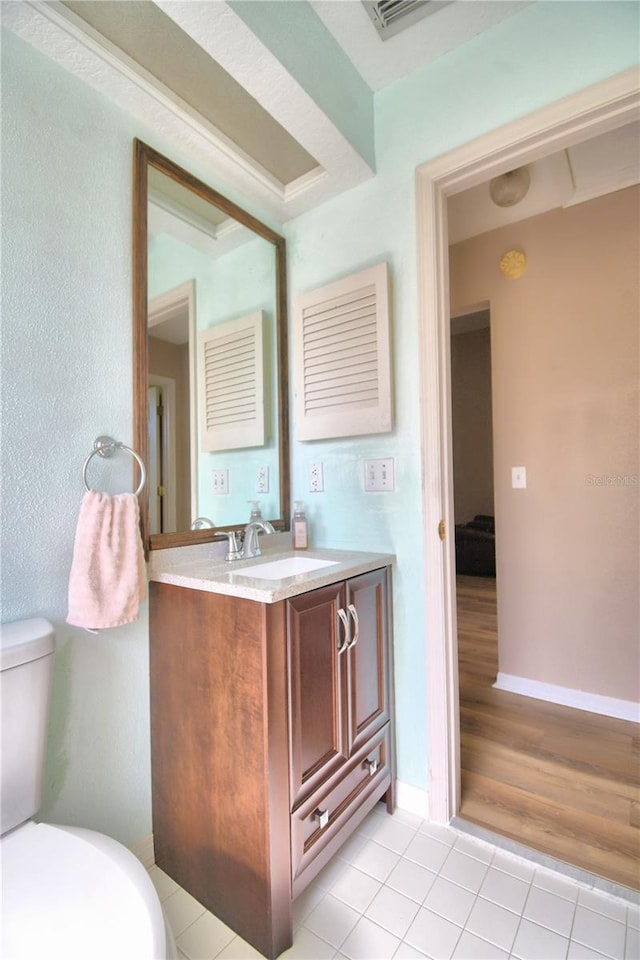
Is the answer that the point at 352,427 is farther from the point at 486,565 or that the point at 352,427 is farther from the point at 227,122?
the point at 486,565

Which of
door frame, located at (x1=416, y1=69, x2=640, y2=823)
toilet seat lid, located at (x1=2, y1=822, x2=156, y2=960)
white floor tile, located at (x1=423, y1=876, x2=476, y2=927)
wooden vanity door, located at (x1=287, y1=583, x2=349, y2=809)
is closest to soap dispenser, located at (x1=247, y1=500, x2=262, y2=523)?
wooden vanity door, located at (x1=287, y1=583, x2=349, y2=809)

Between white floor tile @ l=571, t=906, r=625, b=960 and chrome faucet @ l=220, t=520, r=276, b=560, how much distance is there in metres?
1.34

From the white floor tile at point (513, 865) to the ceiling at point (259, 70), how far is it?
2.35 meters

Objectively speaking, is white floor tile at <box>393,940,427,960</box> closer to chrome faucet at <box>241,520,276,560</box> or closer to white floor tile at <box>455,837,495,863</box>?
white floor tile at <box>455,837,495,863</box>

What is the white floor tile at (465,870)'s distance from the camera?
122cm

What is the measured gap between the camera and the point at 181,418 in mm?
1493

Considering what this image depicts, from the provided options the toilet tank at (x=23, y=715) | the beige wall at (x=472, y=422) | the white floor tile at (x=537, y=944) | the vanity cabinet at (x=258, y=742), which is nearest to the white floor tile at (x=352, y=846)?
the vanity cabinet at (x=258, y=742)

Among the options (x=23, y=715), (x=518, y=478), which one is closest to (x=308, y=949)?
(x=23, y=715)

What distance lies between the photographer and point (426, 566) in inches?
57.5

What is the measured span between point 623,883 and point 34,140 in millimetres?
2557

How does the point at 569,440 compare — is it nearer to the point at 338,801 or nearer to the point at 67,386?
the point at 338,801

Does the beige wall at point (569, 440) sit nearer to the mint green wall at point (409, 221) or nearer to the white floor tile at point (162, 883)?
the mint green wall at point (409, 221)

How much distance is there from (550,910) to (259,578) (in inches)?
46.0

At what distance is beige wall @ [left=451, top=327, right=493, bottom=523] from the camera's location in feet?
18.9
